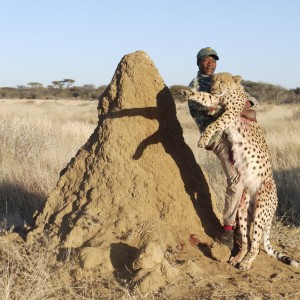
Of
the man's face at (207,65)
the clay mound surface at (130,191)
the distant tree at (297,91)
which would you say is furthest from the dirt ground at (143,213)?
the distant tree at (297,91)

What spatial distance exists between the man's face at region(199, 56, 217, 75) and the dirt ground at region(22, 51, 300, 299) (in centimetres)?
46

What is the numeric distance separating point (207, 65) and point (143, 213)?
5.11 ft

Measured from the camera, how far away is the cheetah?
436 centimetres

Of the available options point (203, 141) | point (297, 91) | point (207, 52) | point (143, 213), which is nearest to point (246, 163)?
point (203, 141)

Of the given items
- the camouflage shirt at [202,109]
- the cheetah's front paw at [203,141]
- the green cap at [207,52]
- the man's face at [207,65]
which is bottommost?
the cheetah's front paw at [203,141]

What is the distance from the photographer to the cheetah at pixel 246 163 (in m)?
4.36

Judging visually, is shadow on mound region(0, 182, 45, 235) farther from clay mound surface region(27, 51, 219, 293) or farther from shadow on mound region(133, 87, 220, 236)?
shadow on mound region(133, 87, 220, 236)

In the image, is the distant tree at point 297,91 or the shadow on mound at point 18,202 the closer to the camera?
the shadow on mound at point 18,202

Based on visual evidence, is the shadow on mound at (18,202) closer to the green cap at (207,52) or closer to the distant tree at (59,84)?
the green cap at (207,52)

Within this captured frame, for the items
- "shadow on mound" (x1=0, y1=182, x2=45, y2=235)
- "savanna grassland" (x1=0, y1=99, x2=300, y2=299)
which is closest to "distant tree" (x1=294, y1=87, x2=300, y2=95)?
"savanna grassland" (x1=0, y1=99, x2=300, y2=299)

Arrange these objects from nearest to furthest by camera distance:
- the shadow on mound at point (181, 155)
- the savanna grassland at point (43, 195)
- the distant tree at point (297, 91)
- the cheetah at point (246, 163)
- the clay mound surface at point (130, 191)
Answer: the savanna grassland at point (43, 195) → the clay mound surface at point (130, 191) → the cheetah at point (246, 163) → the shadow on mound at point (181, 155) → the distant tree at point (297, 91)

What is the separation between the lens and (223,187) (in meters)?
7.48

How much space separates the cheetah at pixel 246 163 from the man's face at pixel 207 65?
43 centimetres

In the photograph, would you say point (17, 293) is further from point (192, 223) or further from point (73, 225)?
point (192, 223)
